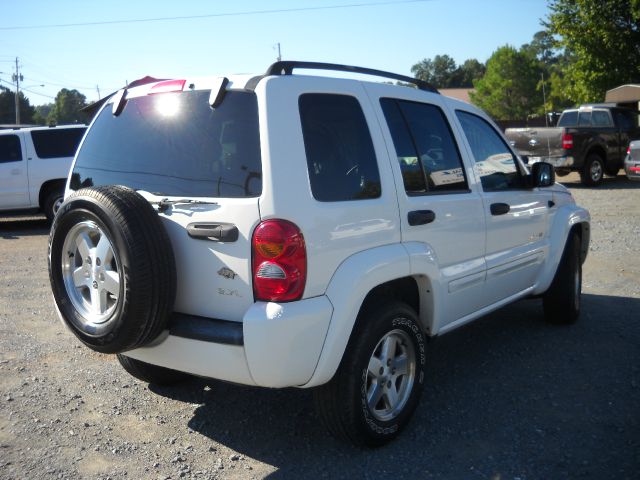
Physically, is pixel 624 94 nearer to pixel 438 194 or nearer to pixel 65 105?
pixel 438 194

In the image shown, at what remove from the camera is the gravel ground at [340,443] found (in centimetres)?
334

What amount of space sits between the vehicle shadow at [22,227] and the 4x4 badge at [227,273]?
31.8ft

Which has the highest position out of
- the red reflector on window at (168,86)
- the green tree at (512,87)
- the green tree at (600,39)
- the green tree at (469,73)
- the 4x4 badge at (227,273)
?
the green tree at (469,73)

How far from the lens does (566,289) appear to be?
5469mm

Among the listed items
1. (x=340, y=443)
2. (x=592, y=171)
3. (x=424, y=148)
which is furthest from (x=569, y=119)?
(x=340, y=443)

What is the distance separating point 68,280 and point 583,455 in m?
2.85

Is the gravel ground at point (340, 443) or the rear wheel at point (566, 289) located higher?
the rear wheel at point (566, 289)

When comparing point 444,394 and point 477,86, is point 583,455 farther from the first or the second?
point 477,86

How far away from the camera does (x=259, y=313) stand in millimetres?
2912

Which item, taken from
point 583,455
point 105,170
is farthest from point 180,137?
point 583,455

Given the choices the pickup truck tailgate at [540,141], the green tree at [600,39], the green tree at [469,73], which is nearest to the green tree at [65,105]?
the green tree at [469,73]

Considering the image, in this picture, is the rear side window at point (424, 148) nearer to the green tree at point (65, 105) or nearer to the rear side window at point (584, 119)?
the rear side window at point (584, 119)

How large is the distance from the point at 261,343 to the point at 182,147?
1.09 metres

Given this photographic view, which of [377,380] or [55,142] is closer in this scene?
[377,380]
